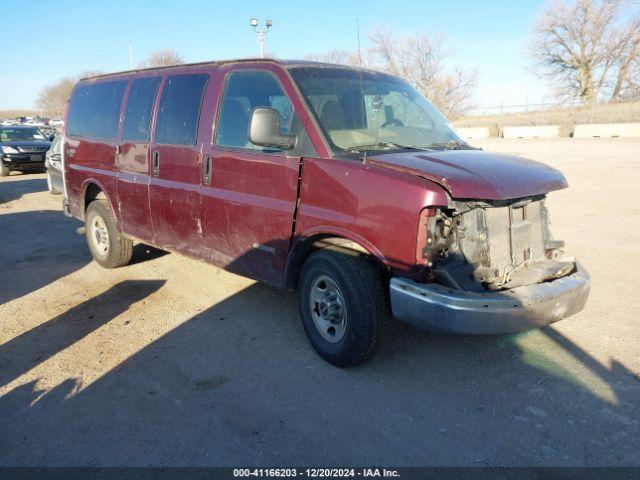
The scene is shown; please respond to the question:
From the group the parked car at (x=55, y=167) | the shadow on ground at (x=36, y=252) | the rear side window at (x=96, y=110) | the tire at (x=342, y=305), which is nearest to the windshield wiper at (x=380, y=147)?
the tire at (x=342, y=305)

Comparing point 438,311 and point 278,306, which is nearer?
point 438,311

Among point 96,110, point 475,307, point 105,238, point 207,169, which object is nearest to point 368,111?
point 207,169

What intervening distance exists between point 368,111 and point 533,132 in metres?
30.3

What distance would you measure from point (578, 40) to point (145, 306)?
57.1m

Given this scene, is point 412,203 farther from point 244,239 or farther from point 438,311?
point 244,239

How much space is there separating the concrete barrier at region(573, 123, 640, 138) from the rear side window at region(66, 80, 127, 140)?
2715cm

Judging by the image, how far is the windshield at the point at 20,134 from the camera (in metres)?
19.4

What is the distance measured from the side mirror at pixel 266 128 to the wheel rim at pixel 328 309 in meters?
1.04

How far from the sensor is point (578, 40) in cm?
5116

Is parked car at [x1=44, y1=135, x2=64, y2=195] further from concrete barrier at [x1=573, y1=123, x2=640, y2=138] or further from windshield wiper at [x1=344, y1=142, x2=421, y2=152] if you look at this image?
concrete barrier at [x1=573, y1=123, x2=640, y2=138]

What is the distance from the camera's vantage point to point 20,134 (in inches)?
782

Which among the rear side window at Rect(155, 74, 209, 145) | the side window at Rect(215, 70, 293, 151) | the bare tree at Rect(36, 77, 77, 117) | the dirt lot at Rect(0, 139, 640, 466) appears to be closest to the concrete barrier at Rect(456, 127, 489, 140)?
the dirt lot at Rect(0, 139, 640, 466)

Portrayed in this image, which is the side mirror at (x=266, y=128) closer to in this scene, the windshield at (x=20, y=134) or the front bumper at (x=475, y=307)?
the front bumper at (x=475, y=307)

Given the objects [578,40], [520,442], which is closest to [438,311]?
[520,442]
